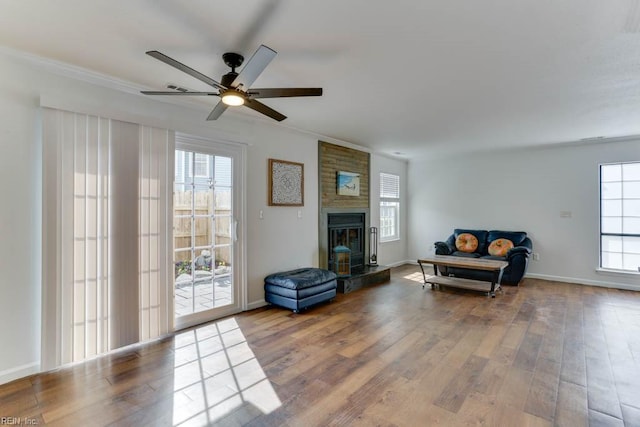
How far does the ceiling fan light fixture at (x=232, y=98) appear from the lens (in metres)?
2.22

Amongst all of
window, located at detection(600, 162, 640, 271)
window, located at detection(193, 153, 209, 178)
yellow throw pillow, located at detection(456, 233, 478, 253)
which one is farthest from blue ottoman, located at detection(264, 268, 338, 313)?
window, located at detection(600, 162, 640, 271)

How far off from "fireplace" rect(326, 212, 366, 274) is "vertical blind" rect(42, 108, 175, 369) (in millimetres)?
2727

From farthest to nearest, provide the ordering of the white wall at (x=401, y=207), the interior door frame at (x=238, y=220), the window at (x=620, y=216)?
the white wall at (x=401, y=207), the window at (x=620, y=216), the interior door frame at (x=238, y=220)

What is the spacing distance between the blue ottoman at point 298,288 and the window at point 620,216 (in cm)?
492

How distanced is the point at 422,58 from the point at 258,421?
112 inches

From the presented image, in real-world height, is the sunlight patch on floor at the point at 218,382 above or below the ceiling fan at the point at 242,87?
below

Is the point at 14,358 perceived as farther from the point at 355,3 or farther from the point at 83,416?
the point at 355,3

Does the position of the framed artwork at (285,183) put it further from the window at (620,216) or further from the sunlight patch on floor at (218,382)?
the window at (620,216)

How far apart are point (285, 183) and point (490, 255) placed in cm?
412

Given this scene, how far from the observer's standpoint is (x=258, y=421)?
75.5 inches

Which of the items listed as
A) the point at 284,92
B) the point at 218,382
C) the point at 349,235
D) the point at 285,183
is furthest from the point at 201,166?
the point at 349,235

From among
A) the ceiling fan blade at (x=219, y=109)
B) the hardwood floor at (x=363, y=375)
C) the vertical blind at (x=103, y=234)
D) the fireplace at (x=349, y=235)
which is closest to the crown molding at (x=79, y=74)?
the vertical blind at (x=103, y=234)

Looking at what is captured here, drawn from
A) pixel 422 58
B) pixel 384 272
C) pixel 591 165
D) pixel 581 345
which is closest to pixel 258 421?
pixel 422 58

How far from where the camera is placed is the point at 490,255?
5.80m
